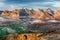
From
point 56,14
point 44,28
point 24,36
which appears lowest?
point 24,36

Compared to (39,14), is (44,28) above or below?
below

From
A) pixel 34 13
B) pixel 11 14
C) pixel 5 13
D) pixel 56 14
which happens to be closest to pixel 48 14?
pixel 56 14

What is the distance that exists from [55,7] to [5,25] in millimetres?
1700

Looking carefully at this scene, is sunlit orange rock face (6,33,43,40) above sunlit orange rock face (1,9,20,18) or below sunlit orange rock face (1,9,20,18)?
below

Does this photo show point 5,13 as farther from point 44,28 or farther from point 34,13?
point 44,28

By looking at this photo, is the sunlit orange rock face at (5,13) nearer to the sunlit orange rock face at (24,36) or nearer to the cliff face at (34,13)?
the cliff face at (34,13)

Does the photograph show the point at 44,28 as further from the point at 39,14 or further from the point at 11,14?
the point at 11,14

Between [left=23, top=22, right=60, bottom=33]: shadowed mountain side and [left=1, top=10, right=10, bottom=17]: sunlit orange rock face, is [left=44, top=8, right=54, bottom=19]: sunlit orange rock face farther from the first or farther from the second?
[left=1, top=10, right=10, bottom=17]: sunlit orange rock face

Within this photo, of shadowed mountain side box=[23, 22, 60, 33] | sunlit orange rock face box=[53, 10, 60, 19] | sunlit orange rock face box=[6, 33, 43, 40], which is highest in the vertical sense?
sunlit orange rock face box=[53, 10, 60, 19]

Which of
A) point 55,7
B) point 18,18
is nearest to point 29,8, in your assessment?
point 18,18

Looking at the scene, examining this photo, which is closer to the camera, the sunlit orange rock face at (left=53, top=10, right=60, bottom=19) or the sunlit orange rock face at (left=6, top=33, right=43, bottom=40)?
the sunlit orange rock face at (left=6, top=33, right=43, bottom=40)

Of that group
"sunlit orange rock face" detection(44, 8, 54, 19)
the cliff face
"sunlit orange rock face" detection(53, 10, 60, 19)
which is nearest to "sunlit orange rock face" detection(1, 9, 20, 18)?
the cliff face

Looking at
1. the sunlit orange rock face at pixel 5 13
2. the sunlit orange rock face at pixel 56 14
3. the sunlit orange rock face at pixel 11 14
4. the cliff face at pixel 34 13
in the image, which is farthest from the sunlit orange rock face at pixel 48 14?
the sunlit orange rock face at pixel 5 13

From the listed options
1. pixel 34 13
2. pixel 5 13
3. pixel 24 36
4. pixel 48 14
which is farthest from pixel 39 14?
pixel 5 13
